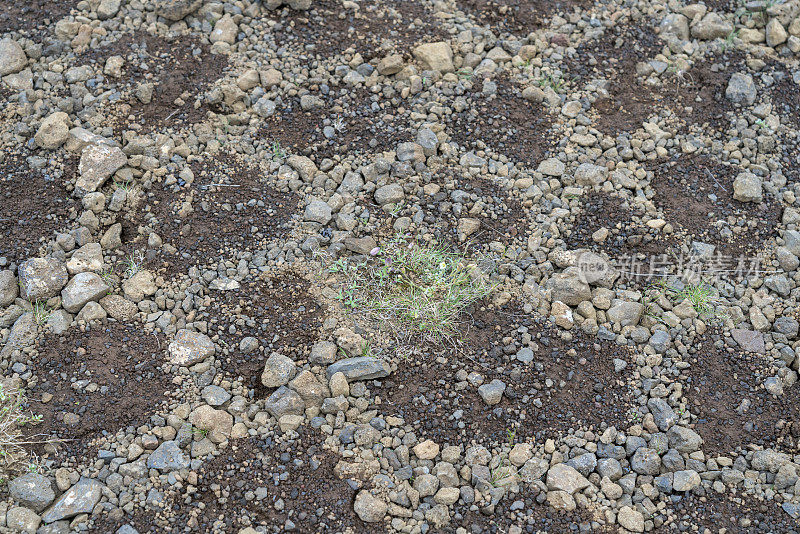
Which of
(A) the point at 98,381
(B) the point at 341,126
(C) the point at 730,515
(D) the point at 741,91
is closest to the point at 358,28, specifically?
(B) the point at 341,126

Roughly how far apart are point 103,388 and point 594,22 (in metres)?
3.52

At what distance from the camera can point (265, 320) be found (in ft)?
11.7

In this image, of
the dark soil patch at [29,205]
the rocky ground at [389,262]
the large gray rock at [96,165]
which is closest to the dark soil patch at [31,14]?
the rocky ground at [389,262]

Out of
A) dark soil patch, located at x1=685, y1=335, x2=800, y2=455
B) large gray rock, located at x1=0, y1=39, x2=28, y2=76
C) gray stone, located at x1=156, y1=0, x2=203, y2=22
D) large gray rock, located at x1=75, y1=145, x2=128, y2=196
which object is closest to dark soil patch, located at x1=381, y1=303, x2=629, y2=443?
dark soil patch, located at x1=685, y1=335, x2=800, y2=455

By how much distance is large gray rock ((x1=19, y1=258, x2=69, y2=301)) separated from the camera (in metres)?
3.54

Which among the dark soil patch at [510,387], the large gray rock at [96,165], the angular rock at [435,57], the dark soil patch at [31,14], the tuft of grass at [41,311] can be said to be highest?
the dark soil patch at [31,14]

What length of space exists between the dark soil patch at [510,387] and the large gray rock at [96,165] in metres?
1.82

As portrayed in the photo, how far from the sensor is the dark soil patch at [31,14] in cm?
454

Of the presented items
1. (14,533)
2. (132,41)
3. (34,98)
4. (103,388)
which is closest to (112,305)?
(103,388)

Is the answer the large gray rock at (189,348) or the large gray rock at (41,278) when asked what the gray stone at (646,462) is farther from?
the large gray rock at (41,278)

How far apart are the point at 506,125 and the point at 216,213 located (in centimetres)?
164

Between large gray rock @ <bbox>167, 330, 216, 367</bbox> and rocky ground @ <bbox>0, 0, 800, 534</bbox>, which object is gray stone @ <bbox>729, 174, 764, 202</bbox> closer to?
rocky ground @ <bbox>0, 0, 800, 534</bbox>

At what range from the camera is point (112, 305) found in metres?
3.54

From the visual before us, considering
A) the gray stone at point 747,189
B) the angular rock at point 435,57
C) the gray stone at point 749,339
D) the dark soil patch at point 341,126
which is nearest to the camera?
the gray stone at point 749,339
